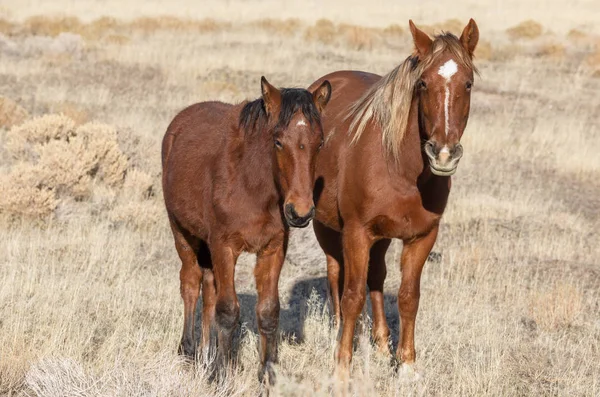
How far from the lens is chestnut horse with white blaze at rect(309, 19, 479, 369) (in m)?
5.08

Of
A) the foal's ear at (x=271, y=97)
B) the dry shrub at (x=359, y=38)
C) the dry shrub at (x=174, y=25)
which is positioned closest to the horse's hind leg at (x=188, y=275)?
the foal's ear at (x=271, y=97)

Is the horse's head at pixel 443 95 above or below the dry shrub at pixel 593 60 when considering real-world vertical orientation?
above

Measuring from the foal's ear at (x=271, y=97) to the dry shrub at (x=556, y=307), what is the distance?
3387 mm

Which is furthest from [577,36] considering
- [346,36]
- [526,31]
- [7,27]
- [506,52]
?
[7,27]

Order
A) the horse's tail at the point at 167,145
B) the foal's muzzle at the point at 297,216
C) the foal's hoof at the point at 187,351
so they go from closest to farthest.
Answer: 1. the foal's muzzle at the point at 297,216
2. the foal's hoof at the point at 187,351
3. the horse's tail at the point at 167,145

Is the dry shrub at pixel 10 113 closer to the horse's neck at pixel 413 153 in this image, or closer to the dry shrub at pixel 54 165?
the dry shrub at pixel 54 165

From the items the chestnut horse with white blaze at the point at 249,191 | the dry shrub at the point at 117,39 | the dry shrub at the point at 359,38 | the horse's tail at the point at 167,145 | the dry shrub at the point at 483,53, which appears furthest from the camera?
the dry shrub at the point at 359,38

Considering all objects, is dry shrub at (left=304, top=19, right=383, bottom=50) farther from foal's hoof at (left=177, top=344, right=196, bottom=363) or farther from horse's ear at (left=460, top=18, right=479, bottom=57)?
horse's ear at (left=460, top=18, right=479, bottom=57)

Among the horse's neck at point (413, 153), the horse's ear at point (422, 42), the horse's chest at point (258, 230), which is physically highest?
the horse's ear at point (422, 42)

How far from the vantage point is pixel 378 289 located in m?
6.91

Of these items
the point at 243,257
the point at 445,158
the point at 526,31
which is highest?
the point at 445,158

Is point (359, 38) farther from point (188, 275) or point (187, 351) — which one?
point (187, 351)

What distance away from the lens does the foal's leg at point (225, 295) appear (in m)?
5.35

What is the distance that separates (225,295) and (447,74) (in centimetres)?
194
